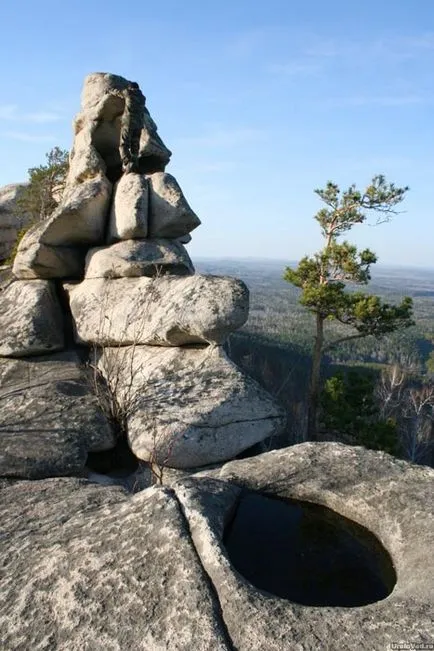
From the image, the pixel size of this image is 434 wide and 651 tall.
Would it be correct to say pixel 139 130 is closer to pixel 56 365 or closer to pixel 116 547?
pixel 56 365

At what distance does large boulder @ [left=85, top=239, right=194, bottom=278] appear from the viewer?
1248cm

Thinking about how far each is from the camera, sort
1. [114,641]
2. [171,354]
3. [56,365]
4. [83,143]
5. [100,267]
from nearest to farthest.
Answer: [114,641], [171,354], [56,365], [100,267], [83,143]

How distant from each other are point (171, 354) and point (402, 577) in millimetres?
7505

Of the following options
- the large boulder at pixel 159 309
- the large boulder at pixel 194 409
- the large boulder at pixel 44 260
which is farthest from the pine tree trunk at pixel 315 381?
the large boulder at pixel 194 409

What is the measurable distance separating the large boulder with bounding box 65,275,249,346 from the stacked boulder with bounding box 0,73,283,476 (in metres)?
0.03

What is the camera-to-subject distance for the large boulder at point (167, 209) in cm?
1316

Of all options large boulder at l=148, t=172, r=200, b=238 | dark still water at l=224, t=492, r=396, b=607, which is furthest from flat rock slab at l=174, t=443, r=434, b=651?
large boulder at l=148, t=172, r=200, b=238

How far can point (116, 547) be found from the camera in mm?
3777

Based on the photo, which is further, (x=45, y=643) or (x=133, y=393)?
(x=133, y=393)

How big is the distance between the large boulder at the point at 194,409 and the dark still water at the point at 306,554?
11.0 ft

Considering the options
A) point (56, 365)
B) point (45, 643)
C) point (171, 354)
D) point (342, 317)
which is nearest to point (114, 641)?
point (45, 643)

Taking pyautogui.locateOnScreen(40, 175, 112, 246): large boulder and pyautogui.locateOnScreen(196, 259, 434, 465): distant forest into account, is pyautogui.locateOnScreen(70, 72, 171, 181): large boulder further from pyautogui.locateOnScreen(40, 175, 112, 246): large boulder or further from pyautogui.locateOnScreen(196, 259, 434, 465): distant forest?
pyautogui.locateOnScreen(196, 259, 434, 465): distant forest

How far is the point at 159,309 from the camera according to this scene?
10969mm

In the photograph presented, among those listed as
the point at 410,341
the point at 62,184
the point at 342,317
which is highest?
the point at 62,184
